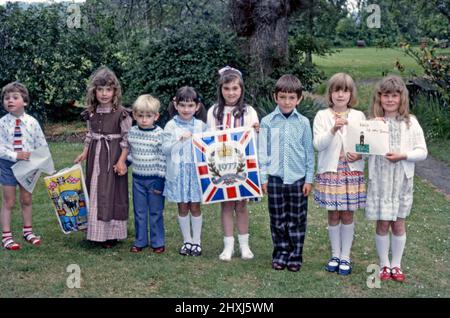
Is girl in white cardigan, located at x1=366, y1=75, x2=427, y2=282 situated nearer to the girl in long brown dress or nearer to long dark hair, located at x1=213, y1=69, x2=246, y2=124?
long dark hair, located at x1=213, y1=69, x2=246, y2=124

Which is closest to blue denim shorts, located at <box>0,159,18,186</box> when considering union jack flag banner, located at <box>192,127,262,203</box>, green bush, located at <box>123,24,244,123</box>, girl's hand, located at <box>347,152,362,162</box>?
union jack flag banner, located at <box>192,127,262,203</box>

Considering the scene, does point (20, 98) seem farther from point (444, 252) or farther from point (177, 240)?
point (444, 252)

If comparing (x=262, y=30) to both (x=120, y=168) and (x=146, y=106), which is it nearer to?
(x=146, y=106)

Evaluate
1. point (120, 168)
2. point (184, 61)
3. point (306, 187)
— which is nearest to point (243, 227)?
point (306, 187)

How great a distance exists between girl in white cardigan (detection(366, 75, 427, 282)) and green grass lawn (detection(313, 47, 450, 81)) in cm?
1385

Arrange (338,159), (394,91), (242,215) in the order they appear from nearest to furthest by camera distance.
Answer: (394,91) < (338,159) < (242,215)

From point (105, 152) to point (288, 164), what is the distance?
5.40 feet

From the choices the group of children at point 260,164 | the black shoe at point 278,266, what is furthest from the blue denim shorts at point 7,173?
the black shoe at point 278,266

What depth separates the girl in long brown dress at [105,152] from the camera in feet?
18.4

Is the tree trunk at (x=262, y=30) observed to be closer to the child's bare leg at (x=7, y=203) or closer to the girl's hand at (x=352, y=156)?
the child's bare leg at (x=7, y=203)

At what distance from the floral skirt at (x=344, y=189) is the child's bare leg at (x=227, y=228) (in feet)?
2.95

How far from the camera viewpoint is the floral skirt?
197 inches

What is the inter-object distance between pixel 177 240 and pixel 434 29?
12.9m

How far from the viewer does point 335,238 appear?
526cm
